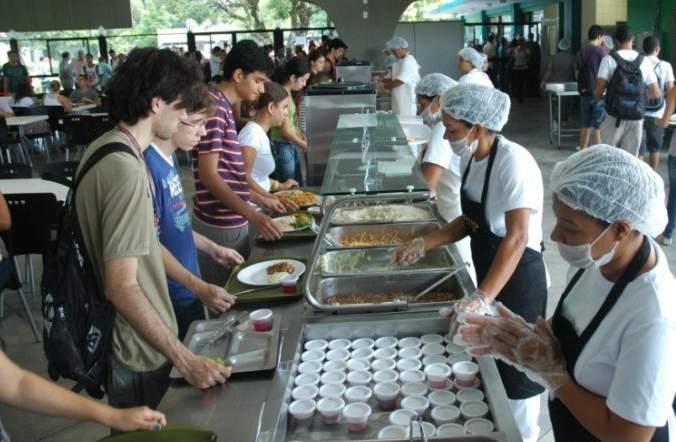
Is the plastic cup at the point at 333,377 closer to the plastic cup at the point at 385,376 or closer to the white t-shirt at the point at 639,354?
the plastic cup at the point at 385,376

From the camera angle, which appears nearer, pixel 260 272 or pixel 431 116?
pixel 260 272

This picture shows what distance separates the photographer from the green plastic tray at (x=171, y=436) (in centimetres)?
123

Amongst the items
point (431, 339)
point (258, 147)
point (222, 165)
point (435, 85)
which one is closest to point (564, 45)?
point (435, 85)

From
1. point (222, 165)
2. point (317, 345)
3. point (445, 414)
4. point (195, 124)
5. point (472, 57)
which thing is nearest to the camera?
point (445, 414)

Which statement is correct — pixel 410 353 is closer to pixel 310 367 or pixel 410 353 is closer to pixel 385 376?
pixel 385 376

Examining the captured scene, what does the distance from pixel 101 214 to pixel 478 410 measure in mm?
983

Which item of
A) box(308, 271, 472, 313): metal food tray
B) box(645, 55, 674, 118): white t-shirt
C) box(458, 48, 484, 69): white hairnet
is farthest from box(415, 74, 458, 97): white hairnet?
box(645, 55, 674, 118): white t-shirt

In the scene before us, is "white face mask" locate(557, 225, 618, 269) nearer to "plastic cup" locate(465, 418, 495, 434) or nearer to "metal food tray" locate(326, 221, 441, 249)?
"plastic cup" locate(465, 418, 495, 434)

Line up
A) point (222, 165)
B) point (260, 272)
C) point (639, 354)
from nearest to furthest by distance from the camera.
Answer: point (639, 354) → point (260, 272) → point (222, 165)

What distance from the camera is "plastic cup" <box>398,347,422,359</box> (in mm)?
1589

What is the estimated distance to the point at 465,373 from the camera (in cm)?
147

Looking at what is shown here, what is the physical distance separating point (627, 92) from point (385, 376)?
206 inches

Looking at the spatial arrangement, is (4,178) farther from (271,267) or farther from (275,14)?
(275,14)

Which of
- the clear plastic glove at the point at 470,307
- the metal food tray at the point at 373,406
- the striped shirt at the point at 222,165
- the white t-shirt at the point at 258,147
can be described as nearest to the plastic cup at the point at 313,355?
the metal food tray at the point at 373,406
